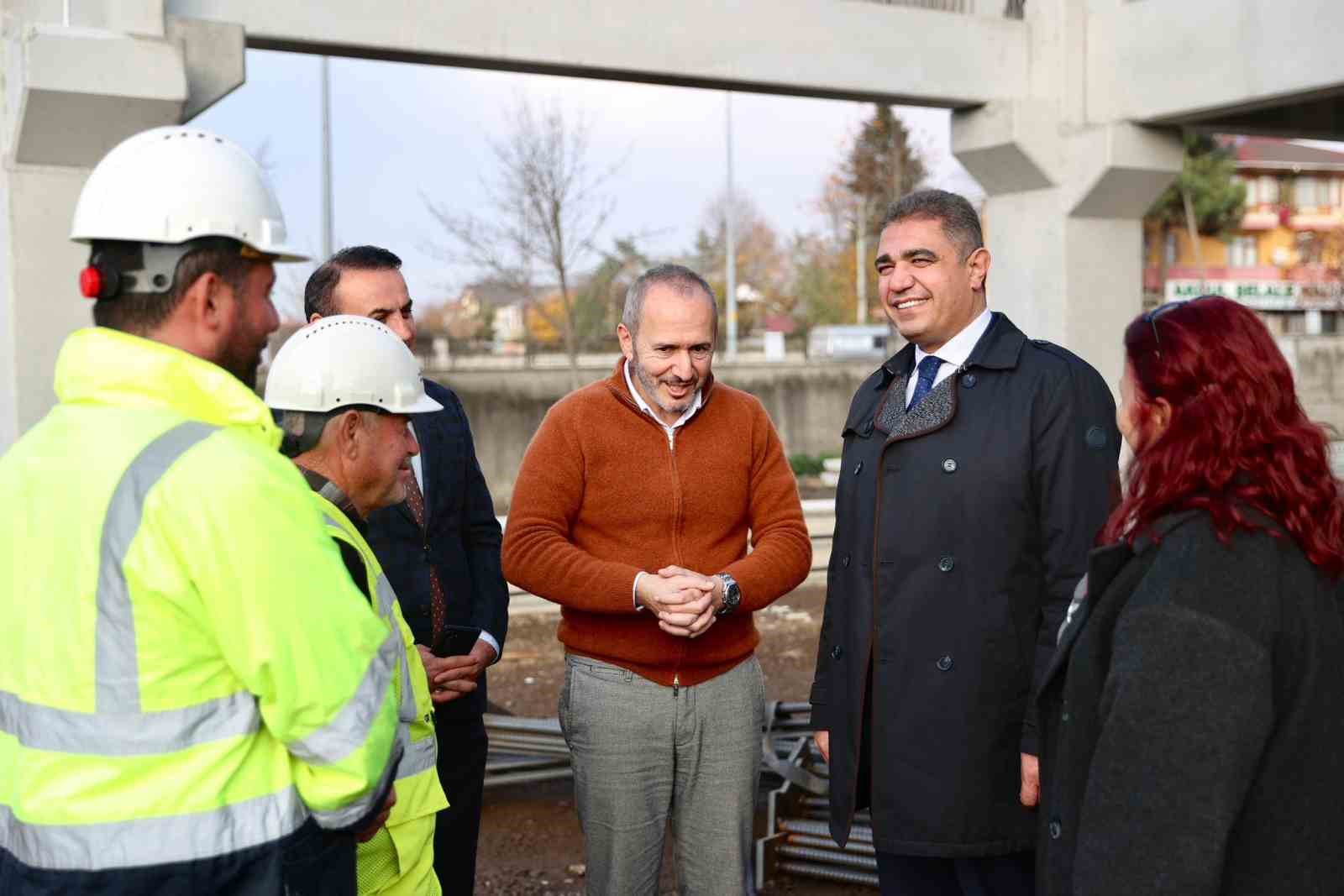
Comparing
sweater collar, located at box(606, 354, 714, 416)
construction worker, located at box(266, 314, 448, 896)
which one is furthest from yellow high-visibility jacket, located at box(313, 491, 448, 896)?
sweater collar, located at box(606, 354, 714, 416)

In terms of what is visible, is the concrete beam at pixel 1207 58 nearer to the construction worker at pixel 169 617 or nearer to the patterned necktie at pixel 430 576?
the patterned necktie at pixel 430 576

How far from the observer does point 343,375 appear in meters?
2.67

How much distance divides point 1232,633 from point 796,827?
3715mm

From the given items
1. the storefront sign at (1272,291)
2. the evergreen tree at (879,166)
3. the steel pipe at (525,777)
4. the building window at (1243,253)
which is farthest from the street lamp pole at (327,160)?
the building window at (1243,253)

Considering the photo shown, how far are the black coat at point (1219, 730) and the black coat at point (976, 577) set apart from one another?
1053 mm

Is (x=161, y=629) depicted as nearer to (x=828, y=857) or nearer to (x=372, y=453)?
(x=372, y=453)

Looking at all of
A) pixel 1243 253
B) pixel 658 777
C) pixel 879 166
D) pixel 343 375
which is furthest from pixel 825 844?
pixel 1243 253

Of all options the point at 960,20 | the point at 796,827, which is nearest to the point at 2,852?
the point at 796,827

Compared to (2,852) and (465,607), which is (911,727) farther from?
(2,852)

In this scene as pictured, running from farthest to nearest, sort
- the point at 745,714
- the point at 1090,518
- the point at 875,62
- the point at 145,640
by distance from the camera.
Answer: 1. the point at 875,62
2. the point at 745,714
3. the point at 1090,518
4. the point at 145,640

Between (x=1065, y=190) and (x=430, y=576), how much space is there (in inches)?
330

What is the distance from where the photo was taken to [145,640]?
73.9 inches

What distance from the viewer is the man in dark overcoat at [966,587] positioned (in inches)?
128

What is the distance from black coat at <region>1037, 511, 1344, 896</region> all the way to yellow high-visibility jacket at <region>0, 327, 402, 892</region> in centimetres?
117
